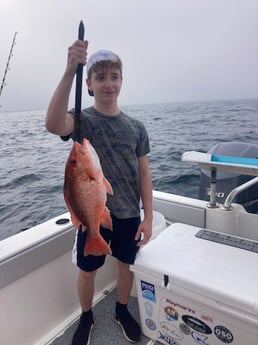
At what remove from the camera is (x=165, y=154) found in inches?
249

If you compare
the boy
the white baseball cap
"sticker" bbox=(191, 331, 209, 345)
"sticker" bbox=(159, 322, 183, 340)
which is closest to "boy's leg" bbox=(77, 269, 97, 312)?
the boy

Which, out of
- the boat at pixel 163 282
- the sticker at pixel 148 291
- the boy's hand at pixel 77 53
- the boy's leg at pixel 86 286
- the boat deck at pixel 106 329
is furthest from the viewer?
the boat deck at pixel 106 329

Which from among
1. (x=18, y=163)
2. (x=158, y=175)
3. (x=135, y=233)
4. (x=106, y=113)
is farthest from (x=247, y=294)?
(x=18, y=163)

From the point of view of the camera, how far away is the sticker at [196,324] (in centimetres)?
134

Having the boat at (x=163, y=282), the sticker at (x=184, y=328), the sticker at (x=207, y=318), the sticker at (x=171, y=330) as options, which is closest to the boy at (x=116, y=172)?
the boat at (x=163, y=282)

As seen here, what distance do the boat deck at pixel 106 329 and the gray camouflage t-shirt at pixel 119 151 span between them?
785mm

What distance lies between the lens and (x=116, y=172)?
1473 millimetres

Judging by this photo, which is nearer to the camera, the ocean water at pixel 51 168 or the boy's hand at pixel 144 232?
the boy's hand at pixel 144 232

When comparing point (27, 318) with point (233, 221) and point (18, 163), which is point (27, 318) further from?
point (18, 163)

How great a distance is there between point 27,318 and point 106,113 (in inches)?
47.6

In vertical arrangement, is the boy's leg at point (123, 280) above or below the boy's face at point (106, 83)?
below

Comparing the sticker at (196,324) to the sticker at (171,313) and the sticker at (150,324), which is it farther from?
the sticker at (150,324)

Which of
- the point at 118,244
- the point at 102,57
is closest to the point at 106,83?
the point at 102,57

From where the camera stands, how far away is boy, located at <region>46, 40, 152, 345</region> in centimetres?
137
